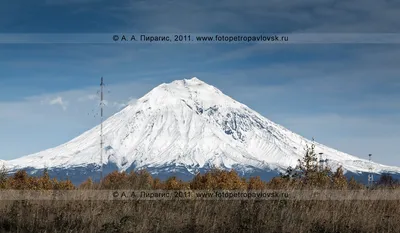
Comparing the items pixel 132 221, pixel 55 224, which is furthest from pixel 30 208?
pixel 132 221

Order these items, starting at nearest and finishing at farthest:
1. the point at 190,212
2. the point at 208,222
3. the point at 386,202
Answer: the point at 208,222
the point at 190,212
the point at 386,202

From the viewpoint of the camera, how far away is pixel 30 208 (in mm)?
11289

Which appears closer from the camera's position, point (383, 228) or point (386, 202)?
point (383, 228)

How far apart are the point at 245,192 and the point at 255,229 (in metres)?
3.45

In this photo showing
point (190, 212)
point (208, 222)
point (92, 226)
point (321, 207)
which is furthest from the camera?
point (321, 207)

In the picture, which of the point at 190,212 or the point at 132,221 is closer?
the point at 132,221

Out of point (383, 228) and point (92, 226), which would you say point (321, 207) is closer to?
point (383, 228)

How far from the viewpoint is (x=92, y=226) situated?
9883 mm

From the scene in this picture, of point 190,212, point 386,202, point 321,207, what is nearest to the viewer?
point 190,212

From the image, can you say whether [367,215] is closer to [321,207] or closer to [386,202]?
[321,207]

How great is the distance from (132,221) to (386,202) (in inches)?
269

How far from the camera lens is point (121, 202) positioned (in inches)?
483

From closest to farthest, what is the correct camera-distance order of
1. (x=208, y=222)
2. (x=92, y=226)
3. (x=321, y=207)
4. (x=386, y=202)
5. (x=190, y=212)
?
1. (x=92, y=226)
2. (x=208, y=222)
3. (x=190, y=212)
4. (x=321, y=207)
5. (x=386, y=202)

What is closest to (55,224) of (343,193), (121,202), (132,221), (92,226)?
(92,226)
